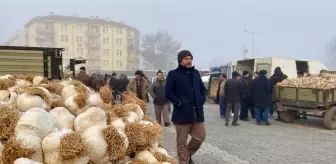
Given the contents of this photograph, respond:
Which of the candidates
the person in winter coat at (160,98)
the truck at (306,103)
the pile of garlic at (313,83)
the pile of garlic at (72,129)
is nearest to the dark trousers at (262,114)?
the truck at (306,103)

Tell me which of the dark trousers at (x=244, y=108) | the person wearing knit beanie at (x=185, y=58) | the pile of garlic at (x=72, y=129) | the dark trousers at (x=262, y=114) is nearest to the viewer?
the pile of garlic at (x=72, y=129)

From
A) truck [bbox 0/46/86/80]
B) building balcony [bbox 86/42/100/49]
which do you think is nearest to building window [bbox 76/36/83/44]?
building balcony [bbox 86/42/100/49]

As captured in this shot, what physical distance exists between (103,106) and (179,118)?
1.80 meters

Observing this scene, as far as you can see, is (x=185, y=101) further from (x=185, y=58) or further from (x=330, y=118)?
(x=330, y=118)

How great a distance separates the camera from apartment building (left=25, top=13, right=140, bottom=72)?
103250 millimetres

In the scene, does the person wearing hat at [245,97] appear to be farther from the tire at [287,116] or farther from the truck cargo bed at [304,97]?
the tire at [287,116]

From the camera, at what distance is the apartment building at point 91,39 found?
103250 mm

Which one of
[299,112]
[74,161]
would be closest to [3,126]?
[74,161]

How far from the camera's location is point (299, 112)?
1268 cm

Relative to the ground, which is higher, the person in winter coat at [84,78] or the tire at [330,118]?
the person in winter coat at [84,78]

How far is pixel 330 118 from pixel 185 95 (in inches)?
279

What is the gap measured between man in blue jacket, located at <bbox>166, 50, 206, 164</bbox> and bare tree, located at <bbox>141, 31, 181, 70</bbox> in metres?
95.2

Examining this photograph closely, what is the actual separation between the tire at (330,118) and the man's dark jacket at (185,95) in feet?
22.1

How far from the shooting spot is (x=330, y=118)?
11.4 m
